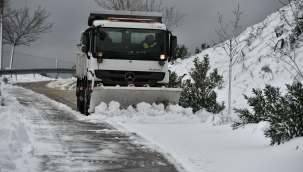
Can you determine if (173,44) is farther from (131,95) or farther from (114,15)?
(114,15)

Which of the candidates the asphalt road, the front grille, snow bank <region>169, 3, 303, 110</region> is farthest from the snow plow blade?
snow bank <region>169, 3, 303, 110</region>

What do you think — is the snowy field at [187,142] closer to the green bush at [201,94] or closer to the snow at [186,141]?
the snow at [186,141]

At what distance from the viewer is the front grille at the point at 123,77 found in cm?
1419

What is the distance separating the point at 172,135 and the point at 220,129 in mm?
1453

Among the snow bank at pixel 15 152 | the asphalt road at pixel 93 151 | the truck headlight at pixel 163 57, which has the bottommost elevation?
the asphalt road at pixel 93 151

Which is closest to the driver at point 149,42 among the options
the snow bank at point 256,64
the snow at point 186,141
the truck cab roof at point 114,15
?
the truck cab roof at point 114,15

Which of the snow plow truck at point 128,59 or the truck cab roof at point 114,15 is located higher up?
the truck cab roof at point 114,15

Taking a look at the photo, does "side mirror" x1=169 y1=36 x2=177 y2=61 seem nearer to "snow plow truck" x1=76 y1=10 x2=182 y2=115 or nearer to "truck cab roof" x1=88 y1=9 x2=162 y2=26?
"snow plow truck" x1=76 y1=10 x2=182 y2=115

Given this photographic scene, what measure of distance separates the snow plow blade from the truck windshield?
98cm

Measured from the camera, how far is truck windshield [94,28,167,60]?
1414 cm

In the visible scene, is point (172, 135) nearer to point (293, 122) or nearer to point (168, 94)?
point (293, 122)

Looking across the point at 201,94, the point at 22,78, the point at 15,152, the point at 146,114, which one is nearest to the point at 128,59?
the point at 146,114

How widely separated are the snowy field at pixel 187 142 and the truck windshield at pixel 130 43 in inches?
55.9

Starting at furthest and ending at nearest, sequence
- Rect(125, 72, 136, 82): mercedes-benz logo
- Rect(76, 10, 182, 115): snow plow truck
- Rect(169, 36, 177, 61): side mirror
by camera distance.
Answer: Rect(169, 36, 177, 61): side mirror → Rect(125, 72, 136, 82): mercedes-benz logo → Rect(76, 10, 182, 115): snow plow truck
